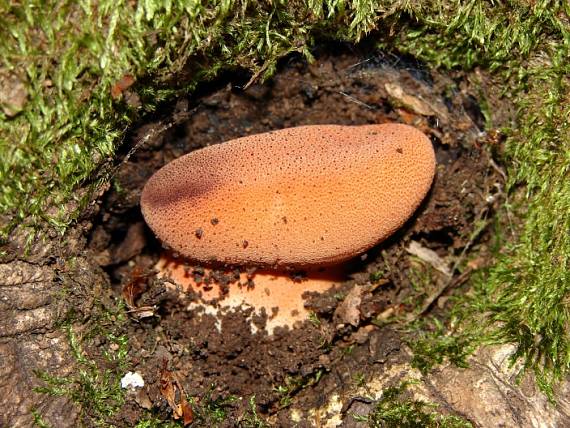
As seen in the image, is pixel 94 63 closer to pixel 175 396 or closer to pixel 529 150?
pixel 175 396

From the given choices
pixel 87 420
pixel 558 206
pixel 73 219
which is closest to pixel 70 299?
pixel 73 219

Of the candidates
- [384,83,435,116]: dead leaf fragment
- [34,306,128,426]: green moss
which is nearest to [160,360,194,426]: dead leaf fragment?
[34,306,128,426]: green moss

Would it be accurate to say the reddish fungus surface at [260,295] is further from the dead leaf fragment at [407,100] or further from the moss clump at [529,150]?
the dead leaf fragment at [407,100]

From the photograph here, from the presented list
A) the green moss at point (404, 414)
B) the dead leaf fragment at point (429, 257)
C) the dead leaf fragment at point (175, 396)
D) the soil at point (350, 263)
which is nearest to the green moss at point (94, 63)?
the soil at point (350, 263)

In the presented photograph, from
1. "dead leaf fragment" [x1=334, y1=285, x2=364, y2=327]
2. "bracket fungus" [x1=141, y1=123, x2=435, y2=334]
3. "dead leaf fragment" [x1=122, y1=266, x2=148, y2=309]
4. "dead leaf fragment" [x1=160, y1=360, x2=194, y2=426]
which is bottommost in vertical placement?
"dead leaf fragment" [x1=160, y1=360, x2=194, y2=426]

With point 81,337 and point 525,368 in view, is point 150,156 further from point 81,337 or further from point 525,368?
point 525,368

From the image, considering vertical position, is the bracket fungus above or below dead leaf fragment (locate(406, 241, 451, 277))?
above

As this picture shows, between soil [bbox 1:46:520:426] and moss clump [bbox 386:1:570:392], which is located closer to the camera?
moss clump [bbox 386:1:570:392]

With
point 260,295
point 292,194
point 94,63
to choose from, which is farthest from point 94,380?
point 94,63

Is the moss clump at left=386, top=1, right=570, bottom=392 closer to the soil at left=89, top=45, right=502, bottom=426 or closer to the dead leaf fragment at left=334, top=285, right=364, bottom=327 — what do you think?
the soil at left=89, top=45, right=502, bottom=426
